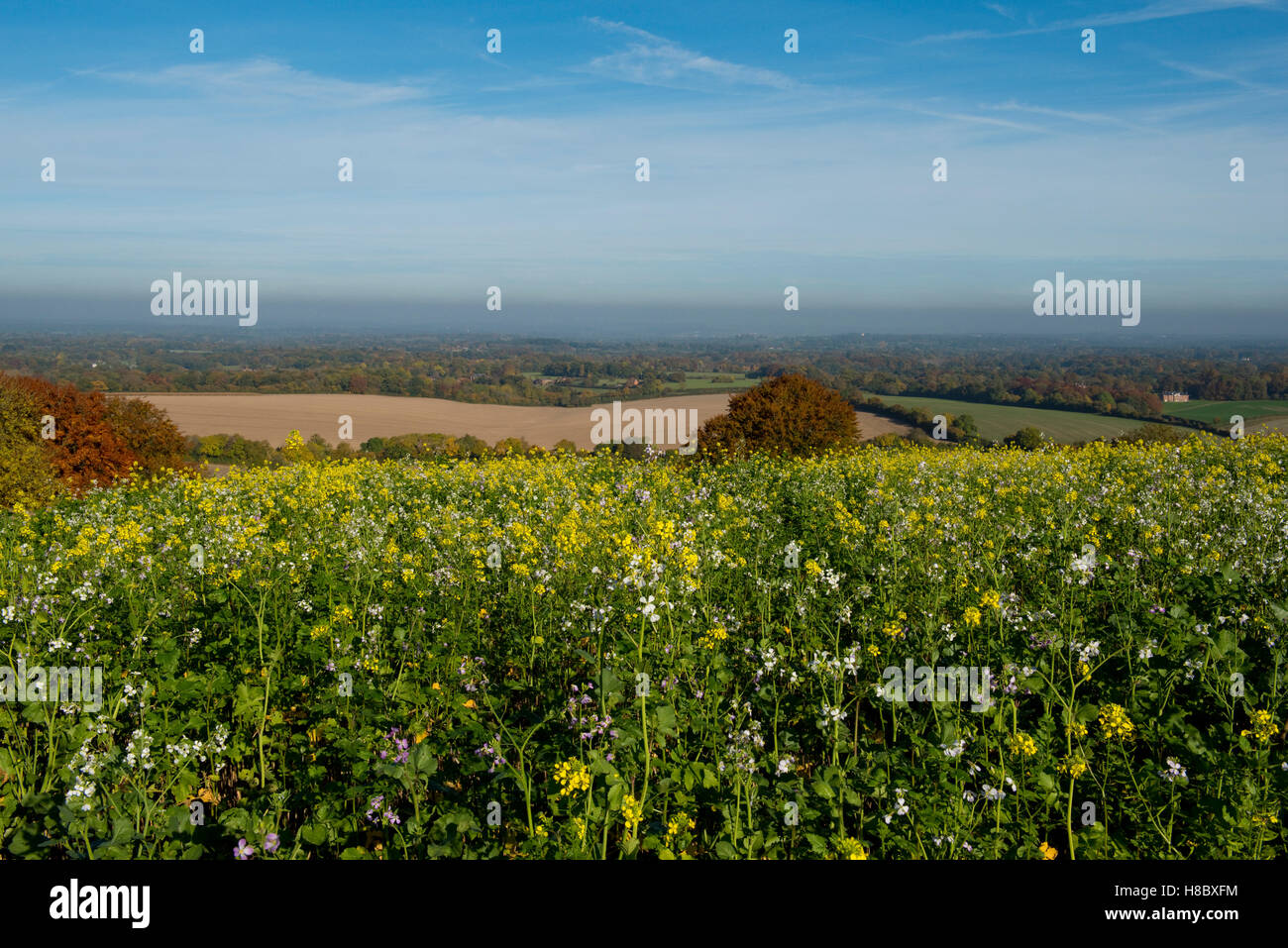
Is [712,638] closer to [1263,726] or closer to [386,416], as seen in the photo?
[1263,726]

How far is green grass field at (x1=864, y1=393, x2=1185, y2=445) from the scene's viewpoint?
35188 mm

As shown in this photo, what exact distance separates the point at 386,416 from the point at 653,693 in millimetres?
49283

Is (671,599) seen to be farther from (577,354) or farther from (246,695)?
(577,354)

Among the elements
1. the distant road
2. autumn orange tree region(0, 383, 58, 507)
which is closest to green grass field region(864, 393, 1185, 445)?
the distant road

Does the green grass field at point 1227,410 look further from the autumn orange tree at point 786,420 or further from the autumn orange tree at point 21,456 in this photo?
the autumn orange tree at point 21,456

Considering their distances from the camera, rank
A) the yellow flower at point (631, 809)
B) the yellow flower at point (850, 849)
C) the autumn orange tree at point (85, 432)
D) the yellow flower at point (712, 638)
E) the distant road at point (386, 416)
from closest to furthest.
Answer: the yellow flower at point (850, 849) < the yellow flower at point (631, 809) < the yellow flower at point (712, 638) < the autumn orange tree at point (85, 432) < the distant road at point (386, 416)

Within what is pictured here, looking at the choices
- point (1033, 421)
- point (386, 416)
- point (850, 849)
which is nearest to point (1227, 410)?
point (1033, 421)

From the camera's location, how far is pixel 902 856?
384 centimetres

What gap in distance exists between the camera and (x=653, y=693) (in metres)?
4.84

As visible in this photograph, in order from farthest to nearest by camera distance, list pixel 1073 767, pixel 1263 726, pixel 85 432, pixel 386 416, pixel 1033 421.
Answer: pixel 386 416, pixel 1033 421, pixel 85 432, pixel 1263 726, pixel 1073 767

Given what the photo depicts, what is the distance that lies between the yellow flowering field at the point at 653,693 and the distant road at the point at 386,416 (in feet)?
96.6

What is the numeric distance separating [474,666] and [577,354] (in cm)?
8782

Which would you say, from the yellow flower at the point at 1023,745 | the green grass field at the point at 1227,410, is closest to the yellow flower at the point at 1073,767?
the yellow flower at the point at 1023,745

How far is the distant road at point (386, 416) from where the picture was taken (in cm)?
4184
